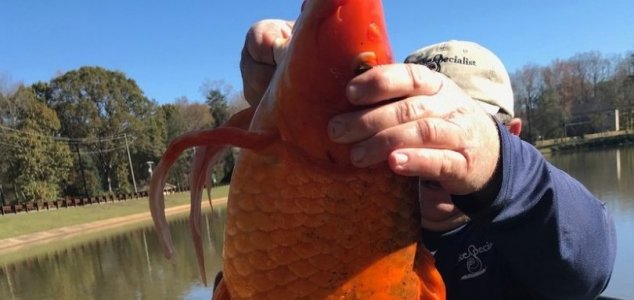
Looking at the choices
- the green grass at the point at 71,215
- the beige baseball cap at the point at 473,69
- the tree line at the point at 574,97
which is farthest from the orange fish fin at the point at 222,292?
the tree line at the point at 574,97

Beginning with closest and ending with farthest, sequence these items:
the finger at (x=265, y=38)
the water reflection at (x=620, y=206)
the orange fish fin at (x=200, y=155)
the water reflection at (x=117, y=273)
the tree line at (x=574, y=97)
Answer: the orange fish fin at (x=200, y=155)
the finger at (x=265, y=38)
the water reflection at (x=620, y=206)
the water reflection at (x=117, y=273)
the tree line at (x=574, y=97)

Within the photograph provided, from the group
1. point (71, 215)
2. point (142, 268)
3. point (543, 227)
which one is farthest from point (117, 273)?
point (71, 215)

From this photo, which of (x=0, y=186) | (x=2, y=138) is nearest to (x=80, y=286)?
(x=2, y=138)

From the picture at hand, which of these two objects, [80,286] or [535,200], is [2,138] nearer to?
[80,286]

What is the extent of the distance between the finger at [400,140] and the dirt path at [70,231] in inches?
837

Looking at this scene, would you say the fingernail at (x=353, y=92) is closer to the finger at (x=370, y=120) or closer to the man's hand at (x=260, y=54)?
the finger at (x=370, y=120)

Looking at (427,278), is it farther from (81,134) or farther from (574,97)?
(574,97)

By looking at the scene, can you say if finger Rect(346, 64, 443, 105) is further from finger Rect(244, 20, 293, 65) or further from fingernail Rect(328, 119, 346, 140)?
finger Rect(244, 20, 293, 65)

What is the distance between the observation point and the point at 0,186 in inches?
1564

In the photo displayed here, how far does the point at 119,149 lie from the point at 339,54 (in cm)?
4667

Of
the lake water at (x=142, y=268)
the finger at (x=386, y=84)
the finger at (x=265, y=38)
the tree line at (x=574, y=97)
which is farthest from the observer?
the tree line at (x=574, y=97)

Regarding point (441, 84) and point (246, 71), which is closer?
point (441, 84)

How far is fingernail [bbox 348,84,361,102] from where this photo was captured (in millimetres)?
874

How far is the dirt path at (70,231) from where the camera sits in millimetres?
24402
